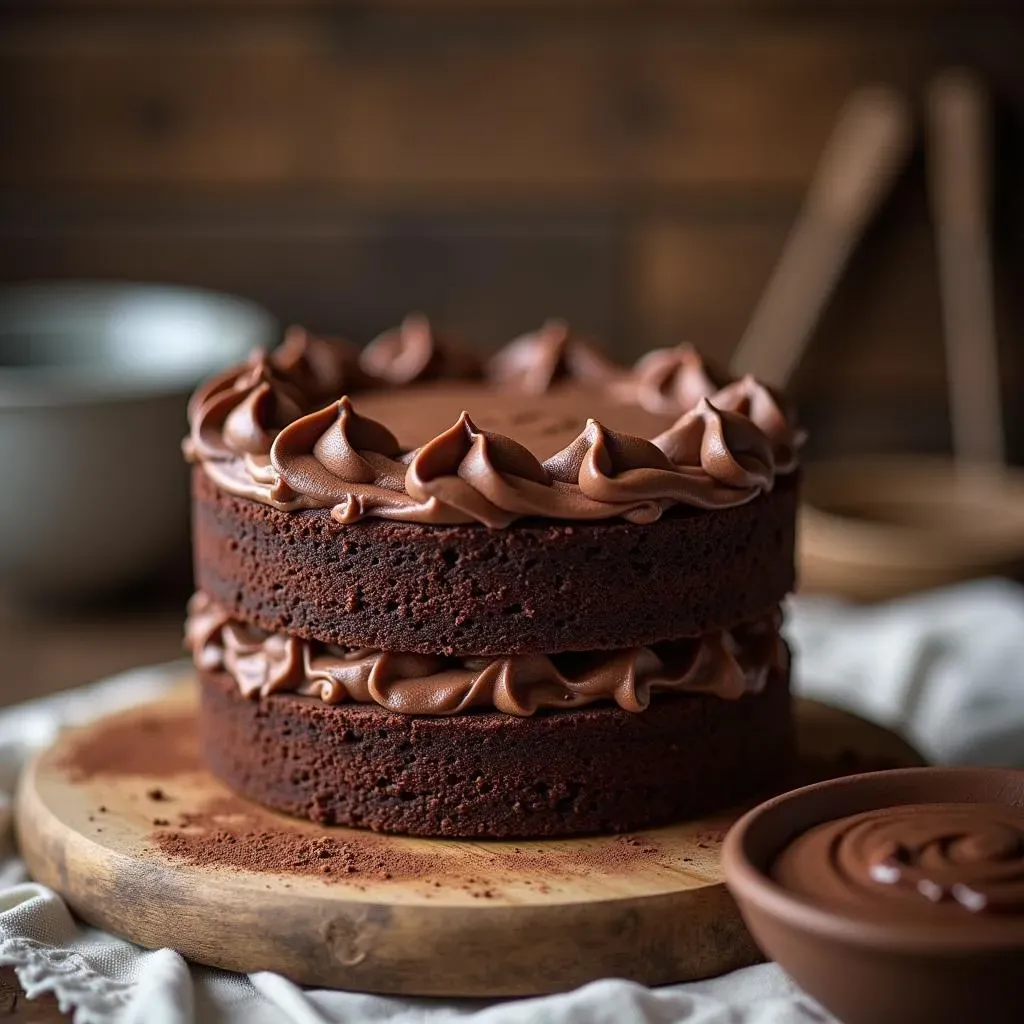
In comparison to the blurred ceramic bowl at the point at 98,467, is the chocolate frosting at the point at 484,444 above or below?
above

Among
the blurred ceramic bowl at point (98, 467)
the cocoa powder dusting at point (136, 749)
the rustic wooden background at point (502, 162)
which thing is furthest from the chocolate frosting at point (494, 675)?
the rustic wooden background at point (502, 162)

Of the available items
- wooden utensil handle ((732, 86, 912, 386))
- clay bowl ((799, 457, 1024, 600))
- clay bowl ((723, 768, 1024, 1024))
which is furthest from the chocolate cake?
wooden utensil handle ((732, 86, 912, 386))

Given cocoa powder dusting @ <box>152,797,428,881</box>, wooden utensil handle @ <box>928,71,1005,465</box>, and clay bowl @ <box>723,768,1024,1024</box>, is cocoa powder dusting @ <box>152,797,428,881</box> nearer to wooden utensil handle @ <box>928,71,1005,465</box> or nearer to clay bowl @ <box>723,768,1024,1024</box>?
clay bowl @ <box>723,768,1024,1024</box>

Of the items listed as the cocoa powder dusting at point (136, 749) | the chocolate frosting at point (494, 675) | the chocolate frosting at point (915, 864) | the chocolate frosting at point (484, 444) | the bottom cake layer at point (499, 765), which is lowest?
the cocoa powder dusting at point (136, 749)

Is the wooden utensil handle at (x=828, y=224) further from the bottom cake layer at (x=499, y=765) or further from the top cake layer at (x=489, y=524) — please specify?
the bottom cake layer at (x=499, y=765)

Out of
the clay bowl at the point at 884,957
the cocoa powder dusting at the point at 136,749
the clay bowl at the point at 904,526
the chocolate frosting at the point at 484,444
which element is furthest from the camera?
the clay bowl at the point at 904,526

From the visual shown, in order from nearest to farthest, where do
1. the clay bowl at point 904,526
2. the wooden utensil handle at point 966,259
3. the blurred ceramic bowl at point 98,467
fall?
the blurred ceramic bowl at point 98,467 < the clay bowl at point 904,526 < the wooden utensil handle at point 966,259

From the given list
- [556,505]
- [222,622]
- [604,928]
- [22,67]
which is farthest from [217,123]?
[604,928]
